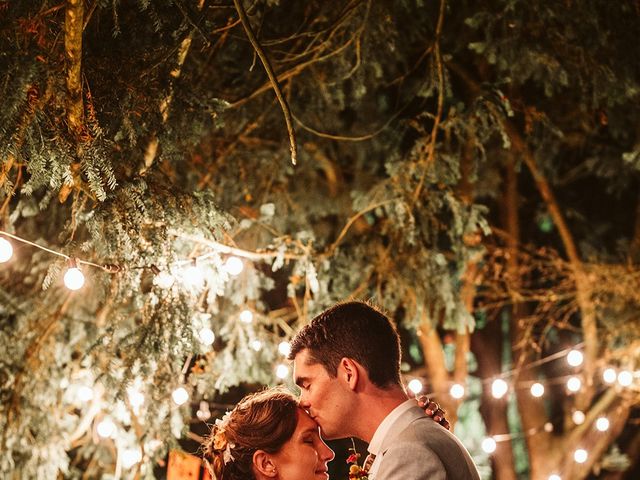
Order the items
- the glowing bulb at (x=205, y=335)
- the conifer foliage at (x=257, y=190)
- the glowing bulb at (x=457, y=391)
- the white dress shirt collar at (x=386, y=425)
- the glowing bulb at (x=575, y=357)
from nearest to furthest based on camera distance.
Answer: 1. the white dress shirt collar at (x=386, y=425)
2. the conifer foliage at (x=257, y=190)
3. the glowing bulb at (x=205, y=335)
4. the glowing bulb at (x=457, y=391)
5. the glowing bulb at (x=575, y=357)

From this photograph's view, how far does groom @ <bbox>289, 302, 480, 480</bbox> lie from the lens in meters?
2.73

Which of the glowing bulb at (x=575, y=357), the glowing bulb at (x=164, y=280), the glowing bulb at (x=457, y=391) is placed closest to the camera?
the glowing bulb at (x=164, y=280)

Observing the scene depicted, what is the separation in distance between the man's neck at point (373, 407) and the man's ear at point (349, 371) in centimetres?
6

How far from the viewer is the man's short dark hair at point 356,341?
3016 millimetres

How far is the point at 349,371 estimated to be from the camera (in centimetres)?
299

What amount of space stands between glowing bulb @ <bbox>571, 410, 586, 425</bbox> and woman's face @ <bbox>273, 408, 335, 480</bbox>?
6479mm

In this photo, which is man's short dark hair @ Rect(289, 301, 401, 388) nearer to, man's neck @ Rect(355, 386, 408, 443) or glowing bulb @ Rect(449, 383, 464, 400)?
man's neck @ Rect(355, 386, 408, 443)

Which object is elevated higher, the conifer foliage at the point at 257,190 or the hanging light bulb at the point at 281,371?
the conifer foliage at the point at 257,190

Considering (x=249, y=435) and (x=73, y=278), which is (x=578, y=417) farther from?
(x=73, y=278)

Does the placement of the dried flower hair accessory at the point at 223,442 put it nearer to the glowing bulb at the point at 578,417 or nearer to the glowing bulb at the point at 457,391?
the glowing bulb at the point at 457,391

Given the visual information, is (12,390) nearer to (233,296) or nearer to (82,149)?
(233,296)

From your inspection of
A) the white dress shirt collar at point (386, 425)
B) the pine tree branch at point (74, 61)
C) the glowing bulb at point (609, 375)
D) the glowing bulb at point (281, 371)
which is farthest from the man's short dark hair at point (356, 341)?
the glowing bulb at point (609, 375)

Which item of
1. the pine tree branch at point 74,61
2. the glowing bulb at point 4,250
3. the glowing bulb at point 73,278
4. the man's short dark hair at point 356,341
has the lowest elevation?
the man's short dark hair at point 356,341

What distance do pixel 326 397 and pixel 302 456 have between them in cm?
67
